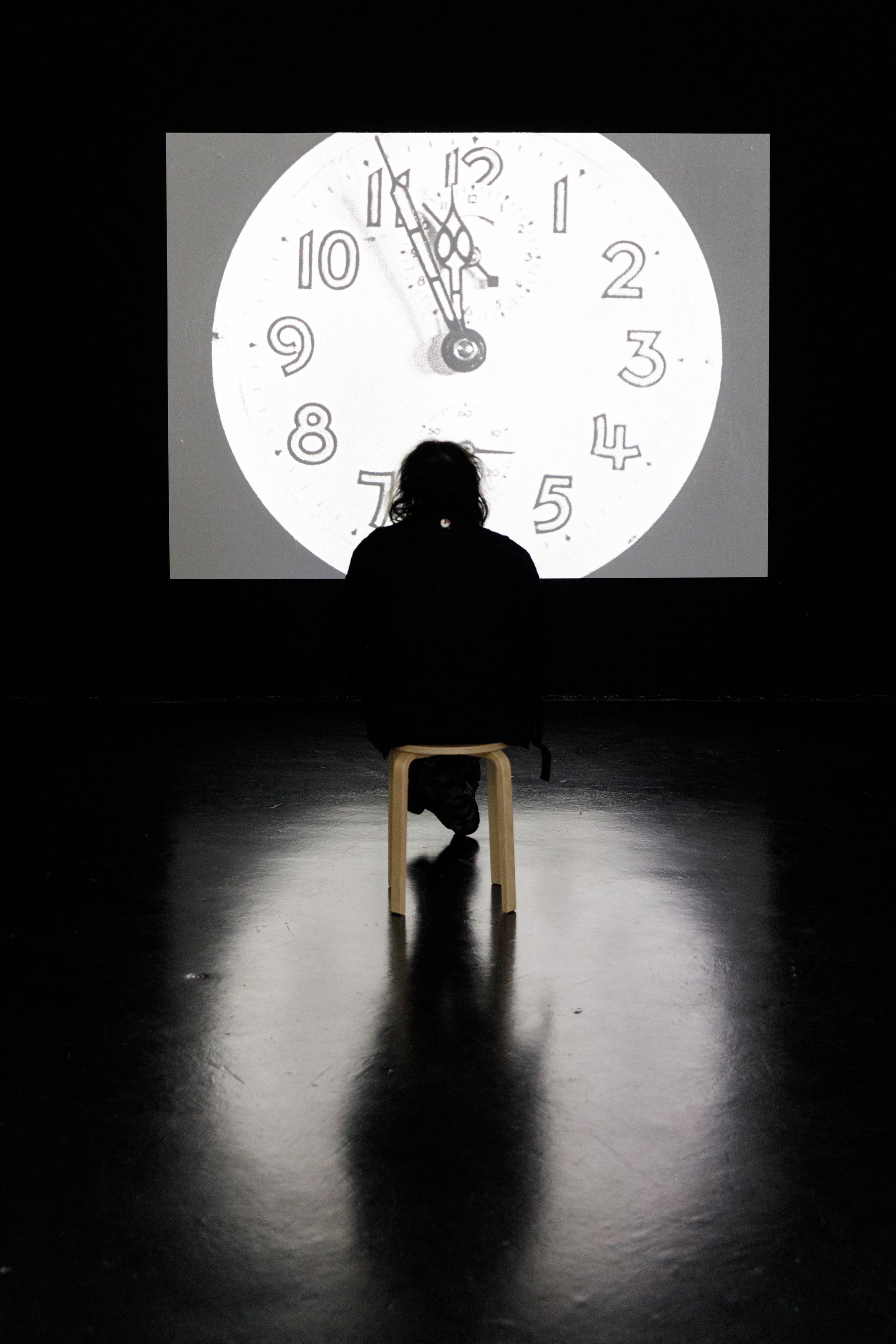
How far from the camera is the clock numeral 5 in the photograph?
501 centimetres

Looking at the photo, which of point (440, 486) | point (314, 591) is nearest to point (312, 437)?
point (314, 591)

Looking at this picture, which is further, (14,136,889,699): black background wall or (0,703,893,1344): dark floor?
(14,136,889,699): black background wall

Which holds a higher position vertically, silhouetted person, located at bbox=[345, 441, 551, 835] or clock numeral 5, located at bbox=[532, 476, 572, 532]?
clock numeral 5, located at bbox=[532, 476, 572, 532]

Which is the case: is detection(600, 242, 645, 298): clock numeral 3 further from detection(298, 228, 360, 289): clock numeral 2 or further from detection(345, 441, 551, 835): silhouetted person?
detection(345, 441, 551, 835): silhouetted person

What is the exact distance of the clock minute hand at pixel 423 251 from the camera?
16.3 feet

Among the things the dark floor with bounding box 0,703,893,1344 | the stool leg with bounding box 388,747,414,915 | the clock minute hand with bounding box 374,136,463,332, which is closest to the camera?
the dark floor with bounding box 0,703,893,1344

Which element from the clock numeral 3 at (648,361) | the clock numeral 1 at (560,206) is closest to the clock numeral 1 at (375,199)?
the clock numeral 1 at (560,206)

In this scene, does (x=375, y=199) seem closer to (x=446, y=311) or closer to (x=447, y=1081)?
(x=446, y=311)

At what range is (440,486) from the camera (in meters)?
2.47

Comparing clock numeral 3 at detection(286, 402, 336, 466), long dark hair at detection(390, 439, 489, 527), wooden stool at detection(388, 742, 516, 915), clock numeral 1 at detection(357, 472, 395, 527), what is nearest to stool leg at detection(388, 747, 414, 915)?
wooden stool at detection(388, 742, 516, 915)

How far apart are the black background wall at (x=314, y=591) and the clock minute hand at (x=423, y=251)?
102cm

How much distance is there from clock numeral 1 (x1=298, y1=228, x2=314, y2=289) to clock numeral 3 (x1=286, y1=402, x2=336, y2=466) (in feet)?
1.52

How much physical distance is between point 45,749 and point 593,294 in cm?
267

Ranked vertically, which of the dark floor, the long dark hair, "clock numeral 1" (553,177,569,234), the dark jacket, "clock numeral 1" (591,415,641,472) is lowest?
the dark floor
